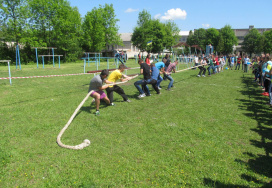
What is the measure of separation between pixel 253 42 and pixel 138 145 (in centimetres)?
8410

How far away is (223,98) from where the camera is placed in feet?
29.1

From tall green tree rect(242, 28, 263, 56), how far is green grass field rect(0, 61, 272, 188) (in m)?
78.5

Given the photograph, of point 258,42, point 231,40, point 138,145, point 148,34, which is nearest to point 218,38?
point 231,40

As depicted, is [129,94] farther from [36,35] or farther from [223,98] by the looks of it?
[36,35]

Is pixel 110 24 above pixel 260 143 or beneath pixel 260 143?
above

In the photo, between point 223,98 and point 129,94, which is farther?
point 129,94

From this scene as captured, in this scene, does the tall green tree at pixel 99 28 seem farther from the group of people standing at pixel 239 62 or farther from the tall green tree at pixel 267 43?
the tall green tree at pixel 267 43

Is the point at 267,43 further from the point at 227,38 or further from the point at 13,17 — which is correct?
the point at 13,17

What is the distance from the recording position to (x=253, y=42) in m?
73.9

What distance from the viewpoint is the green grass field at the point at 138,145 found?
3.27 meters

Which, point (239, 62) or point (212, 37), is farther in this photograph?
point (212, 37)

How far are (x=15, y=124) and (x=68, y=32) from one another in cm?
3618

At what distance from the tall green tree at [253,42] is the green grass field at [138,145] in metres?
78.5

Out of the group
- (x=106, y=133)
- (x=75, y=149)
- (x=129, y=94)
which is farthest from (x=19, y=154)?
(x=129, y=94)
